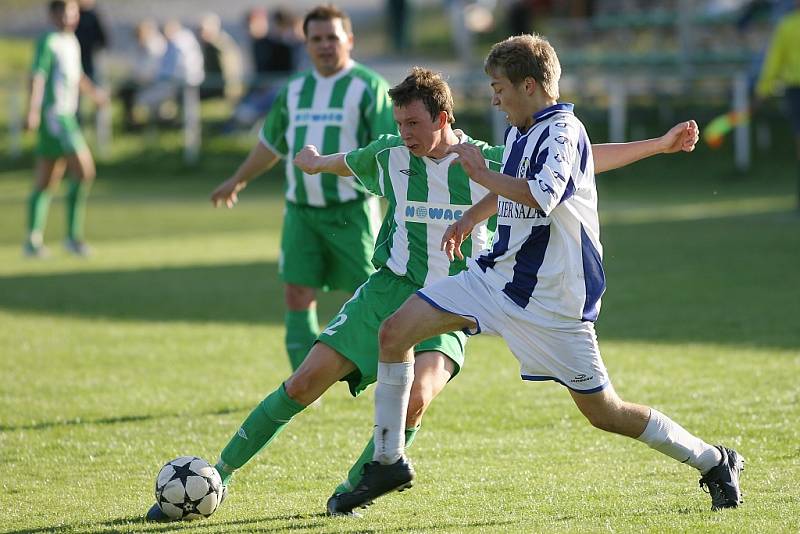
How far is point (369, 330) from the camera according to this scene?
5.07 m

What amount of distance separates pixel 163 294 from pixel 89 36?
11663mm

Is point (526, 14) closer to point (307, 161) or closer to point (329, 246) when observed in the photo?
point (329, 246)

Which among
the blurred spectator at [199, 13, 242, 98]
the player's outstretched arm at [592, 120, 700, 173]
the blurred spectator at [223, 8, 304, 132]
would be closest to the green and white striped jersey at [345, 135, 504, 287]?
the player's outstretched arm at [592, 120, 700, 173]

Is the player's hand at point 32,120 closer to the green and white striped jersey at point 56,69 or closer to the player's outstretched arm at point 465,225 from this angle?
the green and white striped jersey at point 56,69

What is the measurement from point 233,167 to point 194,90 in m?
1.45

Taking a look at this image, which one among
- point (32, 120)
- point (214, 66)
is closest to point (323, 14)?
point (32, 120)

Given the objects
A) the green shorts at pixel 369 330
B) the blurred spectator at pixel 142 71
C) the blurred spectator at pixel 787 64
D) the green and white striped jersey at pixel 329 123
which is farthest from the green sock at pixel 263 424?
the blurred spectator at pixel 142 71

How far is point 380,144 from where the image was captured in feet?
17.4

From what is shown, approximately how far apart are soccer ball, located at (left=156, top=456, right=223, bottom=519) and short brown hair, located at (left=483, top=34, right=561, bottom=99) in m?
1.87

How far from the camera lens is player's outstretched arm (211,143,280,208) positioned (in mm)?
6531

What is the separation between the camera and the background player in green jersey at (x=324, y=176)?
6.88 metres

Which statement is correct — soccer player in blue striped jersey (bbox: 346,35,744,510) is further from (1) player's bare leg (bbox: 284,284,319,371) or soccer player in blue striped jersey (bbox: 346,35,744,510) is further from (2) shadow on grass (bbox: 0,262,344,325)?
(2) shadow on grass (bbox: 0,262,344,325)

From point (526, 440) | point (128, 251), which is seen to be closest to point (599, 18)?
point (128, 251)

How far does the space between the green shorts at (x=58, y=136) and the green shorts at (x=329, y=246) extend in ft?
22.0
